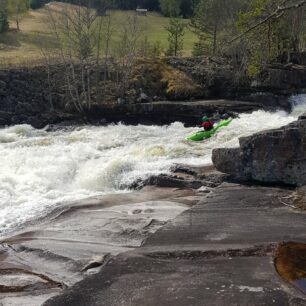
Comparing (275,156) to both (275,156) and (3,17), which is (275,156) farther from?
(3,17)

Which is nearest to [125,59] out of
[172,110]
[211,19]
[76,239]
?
[172,110]

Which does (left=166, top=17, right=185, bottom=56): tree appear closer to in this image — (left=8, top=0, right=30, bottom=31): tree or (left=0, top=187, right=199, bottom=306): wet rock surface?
(left=8, top=0, right=30, bottom=31): tree

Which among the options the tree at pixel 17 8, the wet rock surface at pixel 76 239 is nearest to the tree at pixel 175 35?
the tree at pixel 17 8

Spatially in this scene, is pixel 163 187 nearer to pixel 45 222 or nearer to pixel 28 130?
pixel 45 222

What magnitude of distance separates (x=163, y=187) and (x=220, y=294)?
865cm

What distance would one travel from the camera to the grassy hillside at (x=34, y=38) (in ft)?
132

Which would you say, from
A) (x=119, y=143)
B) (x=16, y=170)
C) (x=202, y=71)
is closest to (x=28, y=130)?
(x=119, y=143)

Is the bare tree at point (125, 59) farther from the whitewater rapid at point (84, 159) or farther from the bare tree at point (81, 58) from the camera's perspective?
the whitewater rapid at point (84, 159)

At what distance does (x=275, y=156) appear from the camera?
14523 mm

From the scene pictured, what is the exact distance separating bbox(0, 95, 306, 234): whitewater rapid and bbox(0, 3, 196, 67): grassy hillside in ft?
42.4

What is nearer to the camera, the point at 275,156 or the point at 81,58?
the point at 275,156

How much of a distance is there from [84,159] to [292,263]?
13.3 meters

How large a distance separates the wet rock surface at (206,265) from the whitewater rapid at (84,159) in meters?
5.41

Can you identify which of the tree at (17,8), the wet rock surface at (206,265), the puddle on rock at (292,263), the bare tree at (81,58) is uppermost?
the tree at (17,8)
